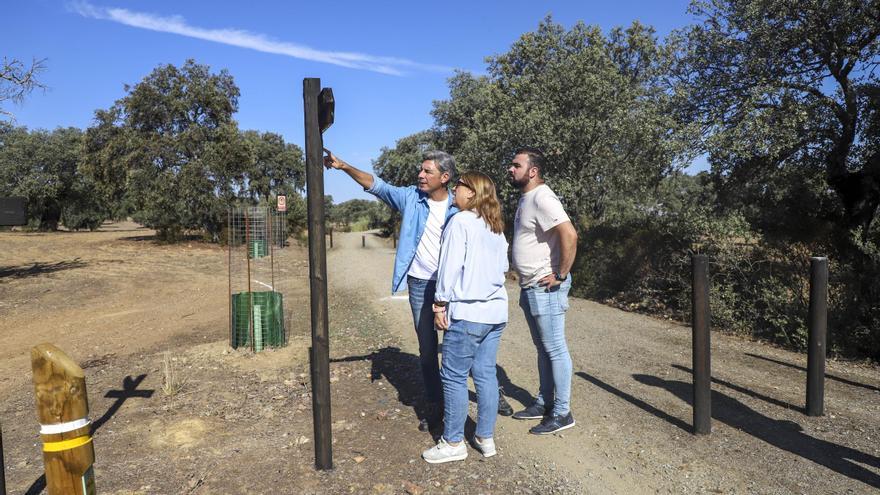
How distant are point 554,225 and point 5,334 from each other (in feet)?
29.0

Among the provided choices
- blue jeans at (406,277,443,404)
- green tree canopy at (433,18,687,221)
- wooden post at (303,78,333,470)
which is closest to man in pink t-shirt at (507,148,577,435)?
blue jeans at (406,277,443,404)

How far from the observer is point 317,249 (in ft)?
10.5

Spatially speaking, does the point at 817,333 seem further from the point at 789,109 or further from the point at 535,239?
the point at 789,109

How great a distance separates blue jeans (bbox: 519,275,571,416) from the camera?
3771 millimetres

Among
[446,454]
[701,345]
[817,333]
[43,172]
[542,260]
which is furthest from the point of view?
[43,172]

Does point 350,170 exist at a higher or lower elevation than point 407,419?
higher

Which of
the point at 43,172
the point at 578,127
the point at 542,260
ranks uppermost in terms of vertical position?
the point at 43,172

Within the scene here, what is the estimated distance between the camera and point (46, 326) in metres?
9.18

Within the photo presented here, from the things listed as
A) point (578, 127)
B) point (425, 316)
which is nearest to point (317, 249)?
point (425, 316)

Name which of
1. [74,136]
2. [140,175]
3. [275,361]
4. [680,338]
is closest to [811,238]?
[680,338]

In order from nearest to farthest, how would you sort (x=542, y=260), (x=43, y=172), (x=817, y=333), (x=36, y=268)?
(x=542, y=260) < (x=817, y=333) < (x=36, y=268) < (x=43, y=172)

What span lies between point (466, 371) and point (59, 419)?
76.3 inches

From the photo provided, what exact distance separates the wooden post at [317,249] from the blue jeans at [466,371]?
0.69 metres

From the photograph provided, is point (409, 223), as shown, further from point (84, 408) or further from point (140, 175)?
point (140, 175)
